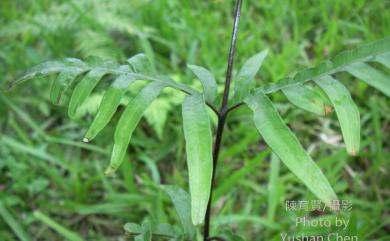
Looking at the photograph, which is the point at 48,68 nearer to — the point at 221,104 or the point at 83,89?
the point at 83,89

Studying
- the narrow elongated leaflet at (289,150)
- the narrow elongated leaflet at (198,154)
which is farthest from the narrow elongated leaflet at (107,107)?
the narrow elongated leaflet at (289,150)

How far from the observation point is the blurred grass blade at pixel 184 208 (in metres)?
1.01

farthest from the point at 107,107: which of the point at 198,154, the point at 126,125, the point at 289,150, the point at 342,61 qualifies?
the point at 342,61

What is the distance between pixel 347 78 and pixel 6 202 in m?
1.58

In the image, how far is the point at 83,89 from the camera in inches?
32.5

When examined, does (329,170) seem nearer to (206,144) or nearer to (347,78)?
(347,78)

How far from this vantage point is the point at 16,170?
183 centimetres

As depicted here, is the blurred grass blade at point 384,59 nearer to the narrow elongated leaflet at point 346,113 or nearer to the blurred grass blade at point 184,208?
the narrow elongated leaflet at point 346,113

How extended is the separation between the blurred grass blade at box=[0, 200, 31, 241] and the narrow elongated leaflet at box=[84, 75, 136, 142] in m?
1.06

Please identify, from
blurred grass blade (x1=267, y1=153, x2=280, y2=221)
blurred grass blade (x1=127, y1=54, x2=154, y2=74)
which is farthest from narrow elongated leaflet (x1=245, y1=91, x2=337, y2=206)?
blurred grass blade (x1=267, y1=153, x2=280, y2=221)

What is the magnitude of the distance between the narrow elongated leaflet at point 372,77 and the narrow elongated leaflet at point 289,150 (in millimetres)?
169

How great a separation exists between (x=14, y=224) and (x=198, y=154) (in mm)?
1238

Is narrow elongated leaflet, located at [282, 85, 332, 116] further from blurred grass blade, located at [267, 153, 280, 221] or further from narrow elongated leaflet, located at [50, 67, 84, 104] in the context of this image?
blurred grass blade, located at [267, 153, 280, 221]

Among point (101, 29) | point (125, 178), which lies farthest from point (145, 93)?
point (101, 29)
